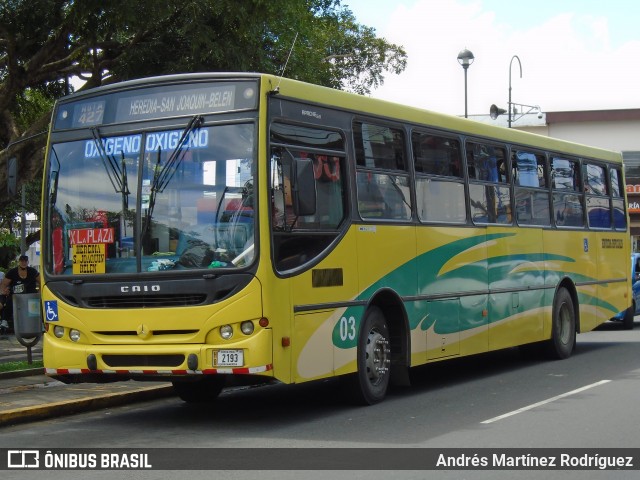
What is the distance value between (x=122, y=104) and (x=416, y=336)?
4.29 m

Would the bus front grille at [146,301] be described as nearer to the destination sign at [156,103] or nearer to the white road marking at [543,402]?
the destination sign at [156,103]

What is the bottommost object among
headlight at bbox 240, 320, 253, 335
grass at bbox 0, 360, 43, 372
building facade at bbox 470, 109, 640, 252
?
grass at bbox 0, 360, 43, 372

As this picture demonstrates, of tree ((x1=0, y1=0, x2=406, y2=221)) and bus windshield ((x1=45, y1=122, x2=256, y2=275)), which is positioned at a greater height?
tree ((x1=0, y1=0, x2=406, y2=221))

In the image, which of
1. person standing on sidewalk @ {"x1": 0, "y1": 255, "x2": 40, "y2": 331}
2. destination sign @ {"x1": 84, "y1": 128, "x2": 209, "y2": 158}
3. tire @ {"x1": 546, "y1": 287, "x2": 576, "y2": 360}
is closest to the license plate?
destination sign @ {"x1": 84, "y1": 128, "x2": 209, "y2": 158}

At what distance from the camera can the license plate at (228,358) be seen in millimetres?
9266

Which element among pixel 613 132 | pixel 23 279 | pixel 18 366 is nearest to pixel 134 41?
pixel 23 279

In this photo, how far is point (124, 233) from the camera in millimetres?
9953

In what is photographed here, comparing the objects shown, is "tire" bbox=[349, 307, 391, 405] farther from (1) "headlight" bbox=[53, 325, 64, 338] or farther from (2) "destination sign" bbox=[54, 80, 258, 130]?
(1) "headlight" bbox=[53, 325, 64, 338]

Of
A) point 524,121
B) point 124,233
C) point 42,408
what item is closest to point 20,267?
point 42,408

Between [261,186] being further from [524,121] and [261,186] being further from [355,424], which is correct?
[524,121]

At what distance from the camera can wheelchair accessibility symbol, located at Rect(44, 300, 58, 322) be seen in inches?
405

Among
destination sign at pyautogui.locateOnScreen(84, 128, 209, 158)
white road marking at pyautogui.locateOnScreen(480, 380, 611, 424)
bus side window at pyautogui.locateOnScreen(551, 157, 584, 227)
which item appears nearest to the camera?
destination sign at pyautogui.locateOnScreen(84, 128, 209, 158)

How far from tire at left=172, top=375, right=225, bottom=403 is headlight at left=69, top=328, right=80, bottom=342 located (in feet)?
5.95

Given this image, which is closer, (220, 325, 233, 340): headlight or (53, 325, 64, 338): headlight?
(220, 325, 233, 340): headlight
